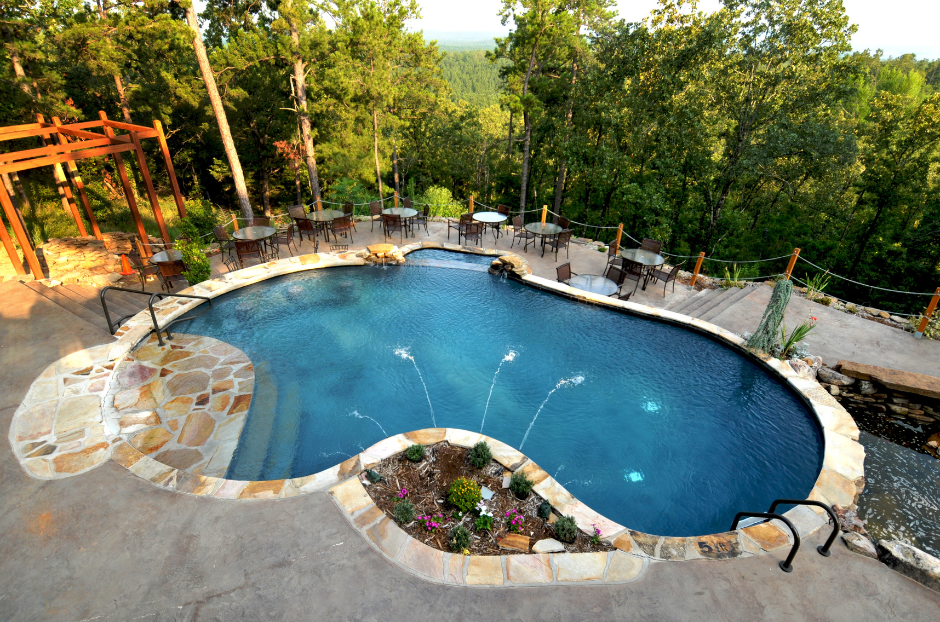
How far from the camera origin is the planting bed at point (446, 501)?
4676 mm

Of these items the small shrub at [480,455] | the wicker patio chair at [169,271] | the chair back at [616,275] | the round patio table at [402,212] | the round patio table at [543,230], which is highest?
the round patio table at [402,212]

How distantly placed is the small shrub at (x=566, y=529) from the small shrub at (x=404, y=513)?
1629 mm

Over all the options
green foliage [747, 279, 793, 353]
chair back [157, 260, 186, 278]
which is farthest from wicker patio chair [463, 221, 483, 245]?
green foliage [747, 279, 793, 353]

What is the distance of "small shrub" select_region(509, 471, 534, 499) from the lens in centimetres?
516

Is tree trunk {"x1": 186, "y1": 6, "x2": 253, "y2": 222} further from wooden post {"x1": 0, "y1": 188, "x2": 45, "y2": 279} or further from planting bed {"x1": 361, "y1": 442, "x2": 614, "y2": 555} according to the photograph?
planting bed {"x1": 361, "y1": 442, "x2": 614, "y2": 555}

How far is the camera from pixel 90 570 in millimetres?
4152

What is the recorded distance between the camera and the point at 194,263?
9.97 metres

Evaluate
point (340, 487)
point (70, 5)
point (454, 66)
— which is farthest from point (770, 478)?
point (454, 66)

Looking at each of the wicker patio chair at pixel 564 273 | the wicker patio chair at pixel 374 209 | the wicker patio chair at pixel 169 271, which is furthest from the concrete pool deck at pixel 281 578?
the wicker patio chair at pixel 374 209

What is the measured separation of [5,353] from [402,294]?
285 inches

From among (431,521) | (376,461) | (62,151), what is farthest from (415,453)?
(62,151)

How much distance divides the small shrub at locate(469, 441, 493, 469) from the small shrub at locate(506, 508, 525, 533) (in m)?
0.72

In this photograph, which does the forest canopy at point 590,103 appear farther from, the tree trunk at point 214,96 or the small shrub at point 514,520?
the small shrub at point 514,520

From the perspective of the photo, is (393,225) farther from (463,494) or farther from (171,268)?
(463,494)
